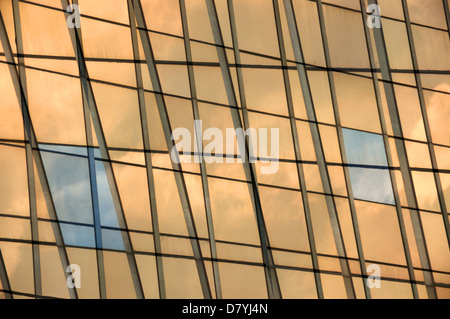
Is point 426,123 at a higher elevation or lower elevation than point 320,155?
higher

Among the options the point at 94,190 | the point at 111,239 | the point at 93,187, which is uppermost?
the point at 93,187

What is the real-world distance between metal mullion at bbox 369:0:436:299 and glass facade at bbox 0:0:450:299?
0.14 feet

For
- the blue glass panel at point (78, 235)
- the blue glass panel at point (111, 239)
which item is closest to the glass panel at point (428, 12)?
the blue glass panel at point (111, 239)

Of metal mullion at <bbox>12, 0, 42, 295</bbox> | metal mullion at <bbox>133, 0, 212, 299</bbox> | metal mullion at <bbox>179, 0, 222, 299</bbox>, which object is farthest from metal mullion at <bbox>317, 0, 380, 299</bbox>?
metal mullion at <bbox>12, 0, 42, 295</bbox>

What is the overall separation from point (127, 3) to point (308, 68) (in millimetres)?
7010

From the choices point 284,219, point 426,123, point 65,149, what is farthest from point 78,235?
point 426,123

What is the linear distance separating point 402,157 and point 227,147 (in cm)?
657

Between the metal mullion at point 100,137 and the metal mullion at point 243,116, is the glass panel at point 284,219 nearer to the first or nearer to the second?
the metal mullion at point 243,116

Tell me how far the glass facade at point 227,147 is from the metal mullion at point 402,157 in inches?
1.7

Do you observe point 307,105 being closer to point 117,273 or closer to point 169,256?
point 169,256

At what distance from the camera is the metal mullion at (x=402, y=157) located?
2769cm

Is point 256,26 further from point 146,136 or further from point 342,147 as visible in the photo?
point 146,136

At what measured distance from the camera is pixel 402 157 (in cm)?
2794

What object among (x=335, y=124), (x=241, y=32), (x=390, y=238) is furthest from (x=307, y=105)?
(x=390, y=238)
